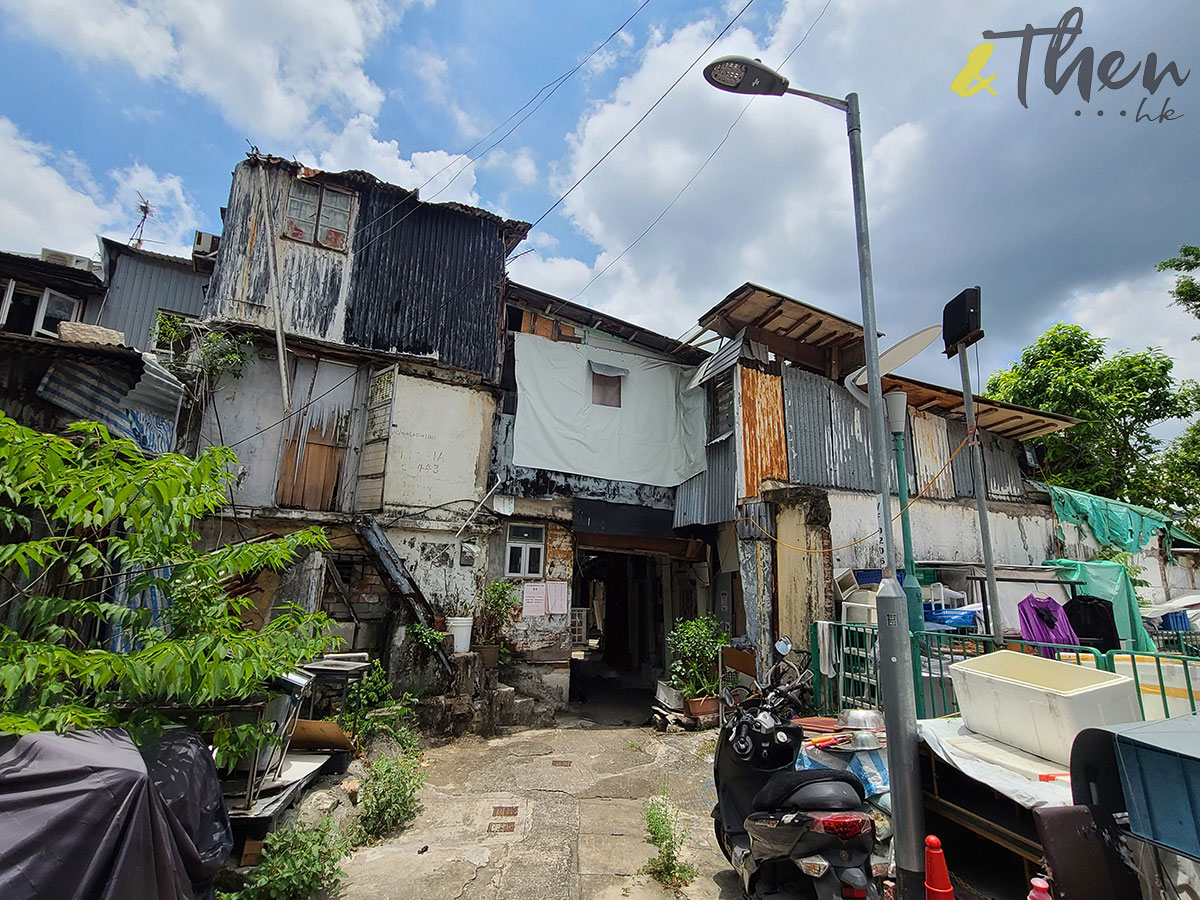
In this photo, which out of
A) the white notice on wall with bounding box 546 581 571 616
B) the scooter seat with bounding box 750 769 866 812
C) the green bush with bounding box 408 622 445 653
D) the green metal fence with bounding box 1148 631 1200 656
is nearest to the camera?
the scooter seat with bounding box 750 769 866 812

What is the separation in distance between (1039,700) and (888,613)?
0.95 meters

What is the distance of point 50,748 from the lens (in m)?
3.11

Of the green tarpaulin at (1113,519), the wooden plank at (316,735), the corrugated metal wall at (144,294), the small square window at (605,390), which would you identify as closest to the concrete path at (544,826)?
the wooden plank at (316,735)

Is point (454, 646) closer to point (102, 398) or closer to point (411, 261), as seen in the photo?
point (102, 398)

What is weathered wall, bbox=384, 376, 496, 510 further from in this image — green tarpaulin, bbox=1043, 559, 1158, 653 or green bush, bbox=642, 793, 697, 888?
green tarpaulin, bbox=1043, 559, 1158, 653

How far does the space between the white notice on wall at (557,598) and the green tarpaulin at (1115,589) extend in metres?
9.50

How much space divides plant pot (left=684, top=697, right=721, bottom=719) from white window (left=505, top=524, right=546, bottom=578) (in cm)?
398

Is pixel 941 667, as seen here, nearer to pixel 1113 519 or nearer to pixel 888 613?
pixel 888 613

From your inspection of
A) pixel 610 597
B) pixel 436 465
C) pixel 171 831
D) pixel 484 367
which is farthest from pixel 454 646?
pixel 610 597

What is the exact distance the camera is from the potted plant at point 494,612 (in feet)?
35.8

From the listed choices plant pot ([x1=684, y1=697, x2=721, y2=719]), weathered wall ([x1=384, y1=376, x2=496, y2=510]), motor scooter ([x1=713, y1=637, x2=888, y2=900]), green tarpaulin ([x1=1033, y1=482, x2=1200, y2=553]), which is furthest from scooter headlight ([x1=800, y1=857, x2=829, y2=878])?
green tarpaulin ([x1=1033, y1=482, x2=1200, y2=553])

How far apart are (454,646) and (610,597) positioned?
932cm

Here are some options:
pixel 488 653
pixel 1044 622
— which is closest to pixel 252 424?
pixel 488 653

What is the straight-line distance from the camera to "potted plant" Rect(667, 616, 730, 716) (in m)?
10.0
